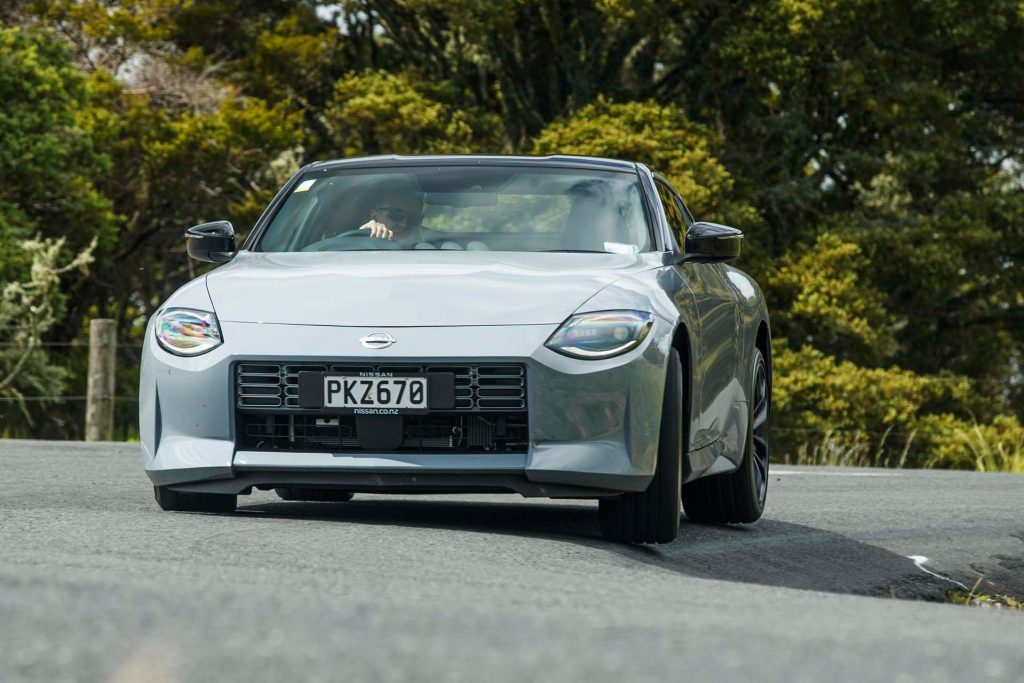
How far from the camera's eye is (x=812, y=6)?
29250 millimetres

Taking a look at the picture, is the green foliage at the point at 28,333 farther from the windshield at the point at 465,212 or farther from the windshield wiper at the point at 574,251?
the windshield wiper at the point at 574,251

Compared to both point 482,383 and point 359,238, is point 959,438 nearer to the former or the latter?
point 359,238

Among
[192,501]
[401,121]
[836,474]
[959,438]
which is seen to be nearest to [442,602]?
[192,501]

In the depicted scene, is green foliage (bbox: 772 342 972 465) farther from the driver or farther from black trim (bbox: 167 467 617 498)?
black trim (bbox: 167 467 617 498)

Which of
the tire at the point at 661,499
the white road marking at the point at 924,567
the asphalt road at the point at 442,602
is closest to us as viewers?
the asphalt road at the point at 442,602

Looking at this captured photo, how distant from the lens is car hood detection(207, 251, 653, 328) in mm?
6562

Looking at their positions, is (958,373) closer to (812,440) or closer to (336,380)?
(812,440)

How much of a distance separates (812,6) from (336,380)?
24.2m

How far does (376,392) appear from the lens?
651cm

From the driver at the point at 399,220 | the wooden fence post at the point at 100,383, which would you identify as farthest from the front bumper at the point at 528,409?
the wooden fence post at the point at 100,383

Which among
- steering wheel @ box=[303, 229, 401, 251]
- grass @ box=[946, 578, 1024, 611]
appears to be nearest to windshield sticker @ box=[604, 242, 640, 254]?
steering wheel @ box=[303, 229, 401, 251]

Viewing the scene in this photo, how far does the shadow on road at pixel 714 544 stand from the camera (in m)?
6.91

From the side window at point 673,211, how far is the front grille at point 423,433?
6.50 feet

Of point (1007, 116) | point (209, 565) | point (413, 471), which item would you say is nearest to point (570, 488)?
point (413, 471)
